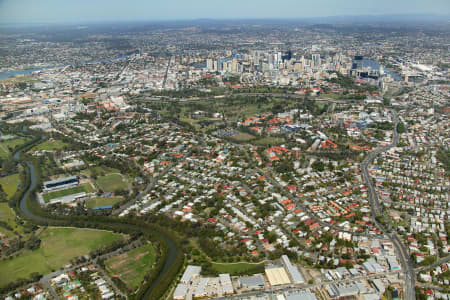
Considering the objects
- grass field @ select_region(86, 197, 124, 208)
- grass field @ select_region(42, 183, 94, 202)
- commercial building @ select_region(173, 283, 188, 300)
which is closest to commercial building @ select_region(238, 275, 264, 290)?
commercial building @ select_region(173, 283, 188, 300)

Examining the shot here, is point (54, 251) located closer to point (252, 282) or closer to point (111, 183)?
point (111, 183)

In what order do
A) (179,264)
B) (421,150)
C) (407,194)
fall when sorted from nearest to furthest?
(179,264), (407,194), (421,150)

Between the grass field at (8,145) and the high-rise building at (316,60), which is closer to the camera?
the grass field at (8,145)

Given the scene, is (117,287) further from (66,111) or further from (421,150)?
(66,111)

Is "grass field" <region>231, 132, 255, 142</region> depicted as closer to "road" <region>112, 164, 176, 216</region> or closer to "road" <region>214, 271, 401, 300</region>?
"road" <region>112, 164, 176, 216</region>

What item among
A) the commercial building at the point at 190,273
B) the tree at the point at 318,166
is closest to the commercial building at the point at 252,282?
the commercial building at the point at 190,273

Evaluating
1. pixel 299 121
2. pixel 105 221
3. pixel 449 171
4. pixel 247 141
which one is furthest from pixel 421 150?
pixel 105 221

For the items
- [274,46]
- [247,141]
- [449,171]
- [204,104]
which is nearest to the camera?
[449,171]

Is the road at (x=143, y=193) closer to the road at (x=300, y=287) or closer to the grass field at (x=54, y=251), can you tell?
the grass field at (x=54, y=251)
